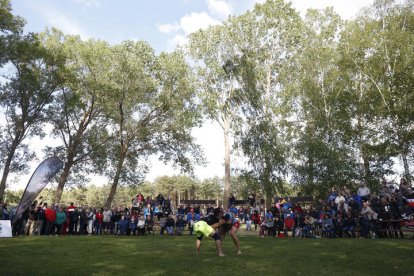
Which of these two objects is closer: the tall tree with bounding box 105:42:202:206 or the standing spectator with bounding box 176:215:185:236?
the standing spectator with bounding box 176:215:185:236

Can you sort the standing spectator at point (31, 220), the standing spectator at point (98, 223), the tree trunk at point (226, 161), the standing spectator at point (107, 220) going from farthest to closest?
1. the tree trunk at point (226, 161)
2. the standing spectator at point (107, 220)
3. the standing spectator at point (98, 223)
4. the standing spectator at point (31, 220)

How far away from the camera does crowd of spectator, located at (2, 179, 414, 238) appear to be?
59.4 feet

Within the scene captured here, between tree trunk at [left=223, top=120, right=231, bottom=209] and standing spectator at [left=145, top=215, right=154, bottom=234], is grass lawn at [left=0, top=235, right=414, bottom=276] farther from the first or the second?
tree trunk at [left=223, top=120, right=231, bottom=209]

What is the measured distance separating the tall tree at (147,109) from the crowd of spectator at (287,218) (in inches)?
339

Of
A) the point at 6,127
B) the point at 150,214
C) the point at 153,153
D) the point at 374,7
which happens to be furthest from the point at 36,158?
the point at 374,7

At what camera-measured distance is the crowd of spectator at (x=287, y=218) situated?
59.4ft

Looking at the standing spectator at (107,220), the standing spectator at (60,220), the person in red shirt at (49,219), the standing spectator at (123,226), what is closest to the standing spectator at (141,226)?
the standing spectator at (123,226)

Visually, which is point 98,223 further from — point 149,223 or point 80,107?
point 80,107

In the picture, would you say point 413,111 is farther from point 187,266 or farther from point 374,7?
point 187,266

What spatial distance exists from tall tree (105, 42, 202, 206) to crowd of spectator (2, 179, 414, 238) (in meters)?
8.61

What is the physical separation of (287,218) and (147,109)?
20.8m

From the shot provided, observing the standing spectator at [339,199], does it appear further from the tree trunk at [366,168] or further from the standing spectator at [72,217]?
the standing spectator at [72,217]

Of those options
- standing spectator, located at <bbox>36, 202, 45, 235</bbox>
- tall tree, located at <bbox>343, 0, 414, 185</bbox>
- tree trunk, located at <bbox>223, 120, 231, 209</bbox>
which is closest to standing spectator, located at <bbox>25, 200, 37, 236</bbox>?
standing spectator, located at <bbox>36, 202, 45, 235</bbox>

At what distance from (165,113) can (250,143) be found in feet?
34.0
